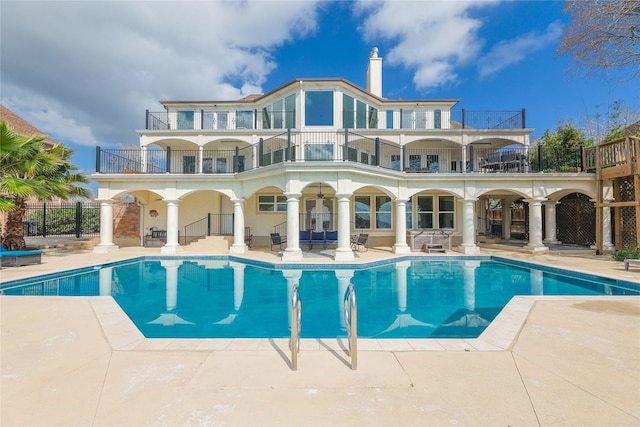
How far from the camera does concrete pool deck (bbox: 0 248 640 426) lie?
2.43 m

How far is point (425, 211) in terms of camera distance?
17.5 metres

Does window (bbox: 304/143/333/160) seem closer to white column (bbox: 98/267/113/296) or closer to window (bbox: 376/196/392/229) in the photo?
window (bbox: 376/196/392/229)

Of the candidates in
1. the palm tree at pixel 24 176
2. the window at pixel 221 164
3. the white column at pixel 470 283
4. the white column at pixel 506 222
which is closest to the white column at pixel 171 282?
the palm tree at pixel 24 176

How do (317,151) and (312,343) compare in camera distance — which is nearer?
(312,343)

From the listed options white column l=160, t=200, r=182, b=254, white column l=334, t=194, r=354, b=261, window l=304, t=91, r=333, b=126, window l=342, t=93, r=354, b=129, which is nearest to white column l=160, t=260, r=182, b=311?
white column l=160, t=200, r=182, b=254

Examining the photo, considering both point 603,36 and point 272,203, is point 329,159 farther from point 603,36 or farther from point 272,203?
point 603,36

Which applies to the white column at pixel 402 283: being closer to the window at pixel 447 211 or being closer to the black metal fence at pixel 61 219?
the window at pixel 447 211

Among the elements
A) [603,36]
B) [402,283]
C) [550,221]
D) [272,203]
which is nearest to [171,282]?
[402,283]

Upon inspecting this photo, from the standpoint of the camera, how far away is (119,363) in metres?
3.30

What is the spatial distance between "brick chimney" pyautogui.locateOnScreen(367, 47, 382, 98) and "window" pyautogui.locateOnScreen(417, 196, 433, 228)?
27.2 ft

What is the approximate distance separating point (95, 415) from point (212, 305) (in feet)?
15.1

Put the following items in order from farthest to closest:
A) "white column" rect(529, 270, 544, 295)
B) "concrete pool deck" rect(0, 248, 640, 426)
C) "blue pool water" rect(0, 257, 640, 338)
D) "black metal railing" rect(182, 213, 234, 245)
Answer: "black metal railing" rect(182, 213, 234, 245)
"white column" rect(529, 270, 544, 295)
"blue pool water" rect(0, 257, 640, 338)
"concrete pool deck" rect(0, 248, 640, 426)

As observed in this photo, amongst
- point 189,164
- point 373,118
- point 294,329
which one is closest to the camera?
point 294,329

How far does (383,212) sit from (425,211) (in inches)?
104
